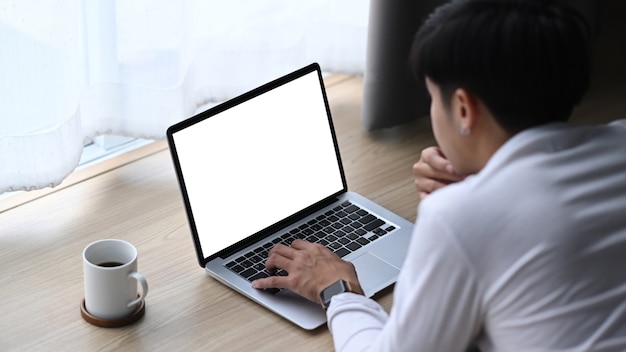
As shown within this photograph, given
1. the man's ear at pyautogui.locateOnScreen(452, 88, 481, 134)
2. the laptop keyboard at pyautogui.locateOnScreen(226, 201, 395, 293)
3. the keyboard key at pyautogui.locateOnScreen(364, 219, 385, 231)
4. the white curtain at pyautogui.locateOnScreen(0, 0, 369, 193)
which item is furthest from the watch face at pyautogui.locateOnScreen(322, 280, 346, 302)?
the white curtain at pyautogui.locateOnScreen(0, 0, 369, 193)

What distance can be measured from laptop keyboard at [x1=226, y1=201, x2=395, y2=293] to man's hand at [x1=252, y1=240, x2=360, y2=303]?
3 centimetres

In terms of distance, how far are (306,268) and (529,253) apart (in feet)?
1.47

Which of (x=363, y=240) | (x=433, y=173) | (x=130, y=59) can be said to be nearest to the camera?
(x=433, y=173)

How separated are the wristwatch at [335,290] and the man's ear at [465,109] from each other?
1.14ft

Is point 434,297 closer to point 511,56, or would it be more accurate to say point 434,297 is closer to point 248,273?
point 511,56

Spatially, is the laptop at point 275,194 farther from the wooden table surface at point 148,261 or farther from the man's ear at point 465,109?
the man's ear at point 465,109

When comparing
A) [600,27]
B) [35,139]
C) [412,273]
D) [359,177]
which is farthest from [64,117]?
[600,27]

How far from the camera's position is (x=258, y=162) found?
1544 millimetres

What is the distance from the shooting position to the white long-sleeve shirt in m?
1.05

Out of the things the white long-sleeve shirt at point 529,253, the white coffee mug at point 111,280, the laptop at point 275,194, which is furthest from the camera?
the laptop at point 275,194

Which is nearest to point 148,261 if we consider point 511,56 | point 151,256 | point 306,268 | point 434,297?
point 151,256

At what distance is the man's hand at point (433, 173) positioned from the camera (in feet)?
4.75

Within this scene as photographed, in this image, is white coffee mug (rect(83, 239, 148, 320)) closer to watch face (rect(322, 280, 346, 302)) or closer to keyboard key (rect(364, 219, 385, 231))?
watch face (rect(322, 280, 346, 302))

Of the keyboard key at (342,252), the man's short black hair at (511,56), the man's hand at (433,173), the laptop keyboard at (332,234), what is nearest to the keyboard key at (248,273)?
the laptop keyboard at (332,234)
